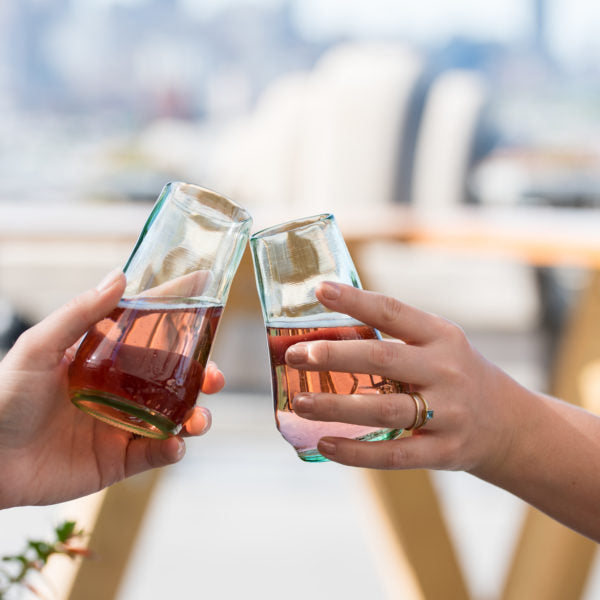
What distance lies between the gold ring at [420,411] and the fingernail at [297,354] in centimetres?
9

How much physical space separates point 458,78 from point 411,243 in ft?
5.93

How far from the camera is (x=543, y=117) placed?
6.58 meters

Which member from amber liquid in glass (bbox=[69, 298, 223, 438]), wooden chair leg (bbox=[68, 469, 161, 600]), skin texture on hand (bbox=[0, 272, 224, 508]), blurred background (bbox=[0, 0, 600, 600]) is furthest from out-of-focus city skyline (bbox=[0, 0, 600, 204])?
amber liquid in glass (bbox=[69, 298, 223, 438])

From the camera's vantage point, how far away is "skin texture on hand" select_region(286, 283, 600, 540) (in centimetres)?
55

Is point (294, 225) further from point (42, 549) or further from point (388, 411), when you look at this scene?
point (42, 549)

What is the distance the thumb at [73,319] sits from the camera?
571 mm

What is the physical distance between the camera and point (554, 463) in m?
0.70

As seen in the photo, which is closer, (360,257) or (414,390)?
(414,390)

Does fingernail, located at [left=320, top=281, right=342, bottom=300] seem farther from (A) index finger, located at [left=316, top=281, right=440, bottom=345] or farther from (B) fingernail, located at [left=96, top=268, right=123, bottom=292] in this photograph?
(B) fingernail, located at [left=96, top=268, right=123, bottom=292]

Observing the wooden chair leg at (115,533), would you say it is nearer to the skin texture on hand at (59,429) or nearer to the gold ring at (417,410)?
the skin texture on hand at (59,429)

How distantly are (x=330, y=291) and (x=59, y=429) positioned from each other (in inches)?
10.9

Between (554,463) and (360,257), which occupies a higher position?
(554,463)

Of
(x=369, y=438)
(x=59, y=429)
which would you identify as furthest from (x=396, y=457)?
(x=59, y=429)

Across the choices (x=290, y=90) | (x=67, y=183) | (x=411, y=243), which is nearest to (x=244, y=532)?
(x=411, y=243)
